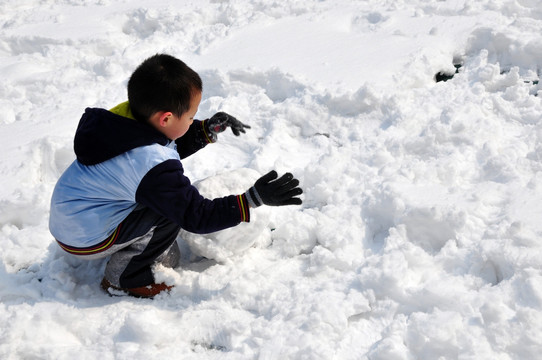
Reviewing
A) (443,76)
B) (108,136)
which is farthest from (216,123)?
(443,76)

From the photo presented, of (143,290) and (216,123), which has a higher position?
(216,123)

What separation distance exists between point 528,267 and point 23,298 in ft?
5.79

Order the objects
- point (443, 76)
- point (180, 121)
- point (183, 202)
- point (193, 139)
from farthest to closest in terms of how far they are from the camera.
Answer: point (443, 76) → point (193, 139) → point (180, 121) → point (183, 202)

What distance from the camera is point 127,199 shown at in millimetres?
1659

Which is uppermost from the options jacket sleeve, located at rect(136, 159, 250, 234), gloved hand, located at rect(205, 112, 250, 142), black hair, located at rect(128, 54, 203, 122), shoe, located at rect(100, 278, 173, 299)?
black hair, located at rect(128, 54, 203, 122)

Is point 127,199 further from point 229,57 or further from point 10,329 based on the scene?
point 229,57

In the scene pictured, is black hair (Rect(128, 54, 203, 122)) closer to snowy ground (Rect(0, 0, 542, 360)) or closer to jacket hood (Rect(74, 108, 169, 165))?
jacket hood (Rect(74, 108, 169, 165))

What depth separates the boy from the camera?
1.56 m

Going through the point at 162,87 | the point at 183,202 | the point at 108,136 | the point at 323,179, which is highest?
the point at 162,87

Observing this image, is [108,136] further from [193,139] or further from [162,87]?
[193,139]

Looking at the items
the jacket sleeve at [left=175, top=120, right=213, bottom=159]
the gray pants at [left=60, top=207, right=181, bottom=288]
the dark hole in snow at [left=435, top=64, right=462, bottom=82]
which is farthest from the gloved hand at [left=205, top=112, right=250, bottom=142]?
the dark hole in snow at [left=435, top=64, right=462, bottom=82]

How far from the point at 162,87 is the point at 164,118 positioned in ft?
0.34

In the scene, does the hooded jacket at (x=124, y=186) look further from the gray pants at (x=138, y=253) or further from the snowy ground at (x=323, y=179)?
the snowy ground at (x=323, y=179)

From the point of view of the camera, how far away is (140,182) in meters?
1.55
